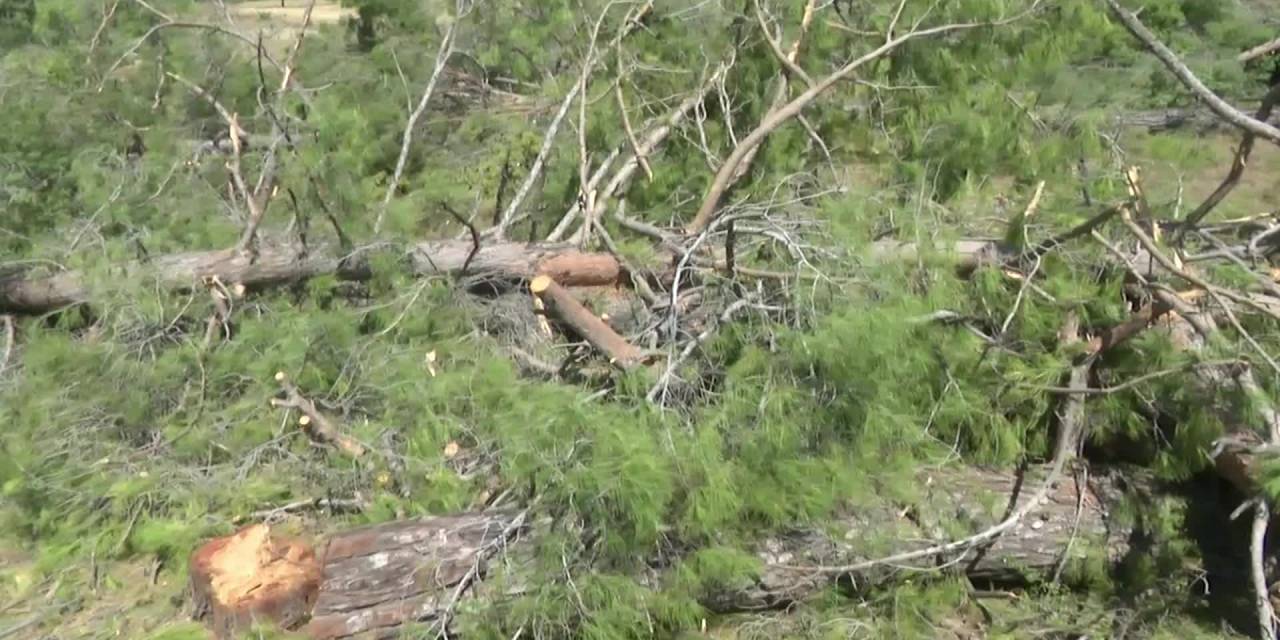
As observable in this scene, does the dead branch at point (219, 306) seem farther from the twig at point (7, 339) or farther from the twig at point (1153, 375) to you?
the twig at point (1153, 375)

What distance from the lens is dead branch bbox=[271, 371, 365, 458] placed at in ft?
12.1

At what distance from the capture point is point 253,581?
9.35ft

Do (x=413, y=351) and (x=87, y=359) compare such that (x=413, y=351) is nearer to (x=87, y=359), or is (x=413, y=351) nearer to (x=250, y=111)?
(x=87, y=359)

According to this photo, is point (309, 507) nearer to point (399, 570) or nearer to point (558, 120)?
point (399, 570)

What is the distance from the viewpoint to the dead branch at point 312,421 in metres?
3.69

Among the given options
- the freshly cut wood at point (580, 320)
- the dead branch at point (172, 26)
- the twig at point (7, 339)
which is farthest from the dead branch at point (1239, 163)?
the twig at point (7, 339)

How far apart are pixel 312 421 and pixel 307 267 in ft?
2.81

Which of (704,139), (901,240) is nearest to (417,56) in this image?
(704,139)

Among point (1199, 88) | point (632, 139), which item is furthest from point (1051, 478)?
point (632, 139)

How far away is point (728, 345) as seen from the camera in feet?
11.7

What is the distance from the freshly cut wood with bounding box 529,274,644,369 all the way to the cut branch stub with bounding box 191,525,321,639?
51.9 inches

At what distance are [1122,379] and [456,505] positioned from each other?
2259mm

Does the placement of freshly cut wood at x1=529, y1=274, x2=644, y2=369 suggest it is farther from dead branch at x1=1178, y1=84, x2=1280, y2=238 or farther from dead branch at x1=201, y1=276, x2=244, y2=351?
dead branch at x1=1178, y1=84, x2=1280, y2=238

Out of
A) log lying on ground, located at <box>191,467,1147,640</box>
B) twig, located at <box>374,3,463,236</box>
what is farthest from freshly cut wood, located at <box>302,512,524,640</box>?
twig, located at <box>374,3,463,236</box>
